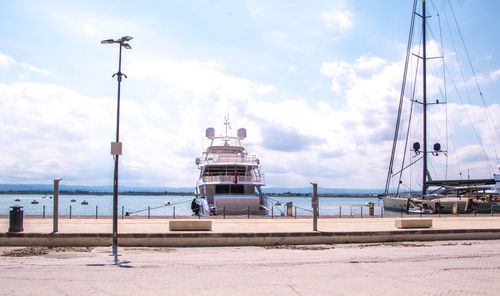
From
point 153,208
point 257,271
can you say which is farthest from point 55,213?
point 153,208

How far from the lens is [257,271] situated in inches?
389

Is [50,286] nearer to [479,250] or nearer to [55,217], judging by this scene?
[55,217]

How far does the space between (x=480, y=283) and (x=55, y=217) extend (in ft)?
42.0

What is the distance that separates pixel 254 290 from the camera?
26.2ft

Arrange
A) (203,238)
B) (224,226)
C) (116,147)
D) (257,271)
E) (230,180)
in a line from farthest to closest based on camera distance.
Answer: (230,180) → (224,226) → (203,238) → (116,147) → (257,271)

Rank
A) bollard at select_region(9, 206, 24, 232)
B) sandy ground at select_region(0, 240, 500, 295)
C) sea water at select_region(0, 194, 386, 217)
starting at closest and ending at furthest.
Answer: sandy ground at select_region(0, 240, 500, 295), bollard at select_region(9, 206, 24, 232), sea water at select_region(0, 194, 386, 217)

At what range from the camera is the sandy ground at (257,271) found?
806 cm

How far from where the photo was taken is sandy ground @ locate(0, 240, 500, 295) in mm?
8062

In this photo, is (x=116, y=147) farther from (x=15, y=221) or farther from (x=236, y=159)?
(x=236, y=159)

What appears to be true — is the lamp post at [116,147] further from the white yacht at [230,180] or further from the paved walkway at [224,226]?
the white yacht at [230,180]

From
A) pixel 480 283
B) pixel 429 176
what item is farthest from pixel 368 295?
pixel 429 176

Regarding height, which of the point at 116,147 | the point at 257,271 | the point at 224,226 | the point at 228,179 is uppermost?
the point at 116,147

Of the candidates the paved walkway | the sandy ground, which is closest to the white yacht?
the paved walkway

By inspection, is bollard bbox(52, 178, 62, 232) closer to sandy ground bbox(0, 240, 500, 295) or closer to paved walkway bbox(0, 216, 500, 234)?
paved walkway bbox(0, 216, 500, 234)
